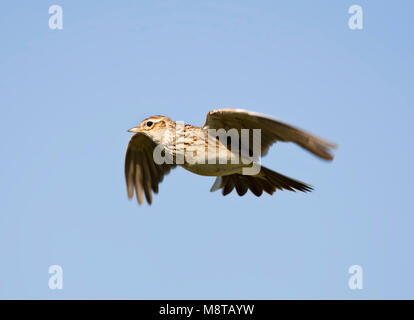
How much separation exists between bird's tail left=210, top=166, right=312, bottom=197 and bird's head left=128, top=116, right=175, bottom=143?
1.39m

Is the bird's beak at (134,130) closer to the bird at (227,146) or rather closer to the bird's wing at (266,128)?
the bird at (227,146)

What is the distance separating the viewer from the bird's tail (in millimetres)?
9297

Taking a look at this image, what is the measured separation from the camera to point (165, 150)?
933cm

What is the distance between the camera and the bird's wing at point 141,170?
10.6 m

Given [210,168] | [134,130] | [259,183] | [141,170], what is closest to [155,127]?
[134,130]

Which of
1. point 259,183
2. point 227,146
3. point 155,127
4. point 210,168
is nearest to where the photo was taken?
point 210,168

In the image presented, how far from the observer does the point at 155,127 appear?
934 centimetres

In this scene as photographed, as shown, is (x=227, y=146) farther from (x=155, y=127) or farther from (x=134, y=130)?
(x=134, y=130)

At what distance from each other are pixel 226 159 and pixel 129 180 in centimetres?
231

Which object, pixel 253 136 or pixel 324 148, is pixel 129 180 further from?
pixel 324 148

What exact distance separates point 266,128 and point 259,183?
1.61 meters

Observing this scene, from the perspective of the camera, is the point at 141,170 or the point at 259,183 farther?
the point at 141,170

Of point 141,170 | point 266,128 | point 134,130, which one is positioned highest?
point 134,130

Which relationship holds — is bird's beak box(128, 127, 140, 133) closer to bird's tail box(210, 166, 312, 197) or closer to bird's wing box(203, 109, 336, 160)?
bird's wing box(203, 109, 336, 160)
